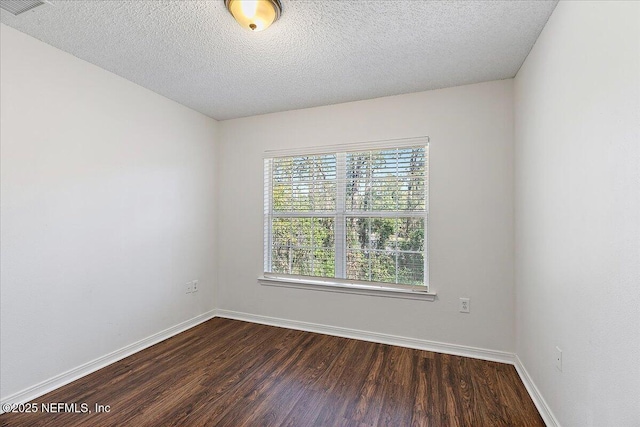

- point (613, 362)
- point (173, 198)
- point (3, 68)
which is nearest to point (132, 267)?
point (173, 198)

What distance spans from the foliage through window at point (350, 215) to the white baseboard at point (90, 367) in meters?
1.17

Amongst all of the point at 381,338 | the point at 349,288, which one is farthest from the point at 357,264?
the point at 381,338

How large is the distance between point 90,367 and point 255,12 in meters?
2.88

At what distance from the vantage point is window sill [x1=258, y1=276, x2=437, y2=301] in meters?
2.75

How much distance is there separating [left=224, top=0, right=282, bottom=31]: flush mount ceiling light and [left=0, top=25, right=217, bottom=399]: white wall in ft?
5.04

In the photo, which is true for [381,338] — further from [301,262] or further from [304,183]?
[304,183]

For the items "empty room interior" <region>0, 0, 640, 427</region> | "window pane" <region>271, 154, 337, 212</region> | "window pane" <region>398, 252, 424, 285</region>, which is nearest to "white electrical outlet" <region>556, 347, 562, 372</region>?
"empty room interior" <region>0, 0, 640, 427</region>

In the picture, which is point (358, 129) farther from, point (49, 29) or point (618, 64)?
point (49, 29)

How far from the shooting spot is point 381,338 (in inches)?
112

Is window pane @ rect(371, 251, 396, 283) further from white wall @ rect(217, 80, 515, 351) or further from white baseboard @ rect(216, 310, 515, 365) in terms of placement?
white baseboard @ rect(216, 310, 515, 365)

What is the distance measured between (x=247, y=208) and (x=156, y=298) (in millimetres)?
1356

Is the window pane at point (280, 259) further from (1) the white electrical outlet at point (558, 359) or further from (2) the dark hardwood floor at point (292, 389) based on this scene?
(1) the white electrical outlet at point (558, 359)

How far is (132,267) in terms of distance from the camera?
8.64ft

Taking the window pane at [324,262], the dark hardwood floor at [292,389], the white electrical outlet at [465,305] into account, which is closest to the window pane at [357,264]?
the window pane at [324,262]
